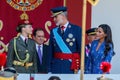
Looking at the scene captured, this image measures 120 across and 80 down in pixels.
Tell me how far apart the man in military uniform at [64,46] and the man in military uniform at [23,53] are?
0.43m

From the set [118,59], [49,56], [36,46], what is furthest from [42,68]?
[118,59]

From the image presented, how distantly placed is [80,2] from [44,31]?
71 cm

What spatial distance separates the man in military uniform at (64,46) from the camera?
7.07 metres

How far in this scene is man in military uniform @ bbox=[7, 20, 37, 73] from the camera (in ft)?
24.2

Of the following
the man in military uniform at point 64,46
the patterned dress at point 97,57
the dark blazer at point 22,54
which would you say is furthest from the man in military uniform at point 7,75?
the dark blazer at point 22,54

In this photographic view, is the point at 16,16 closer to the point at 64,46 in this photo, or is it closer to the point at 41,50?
the point at 41,50

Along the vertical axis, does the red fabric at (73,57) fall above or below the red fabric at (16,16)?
below

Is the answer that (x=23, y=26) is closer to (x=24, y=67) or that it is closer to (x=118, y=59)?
(x=24, y=67)

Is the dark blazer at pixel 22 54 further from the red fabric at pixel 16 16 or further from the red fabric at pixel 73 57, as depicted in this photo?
the red fabric at pixel 16 16

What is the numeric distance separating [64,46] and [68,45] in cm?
5

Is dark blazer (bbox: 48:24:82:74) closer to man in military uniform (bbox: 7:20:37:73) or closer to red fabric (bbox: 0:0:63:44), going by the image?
man in military uniform (bbox: 7:20:37:73)

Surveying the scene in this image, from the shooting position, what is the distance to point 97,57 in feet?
22.8

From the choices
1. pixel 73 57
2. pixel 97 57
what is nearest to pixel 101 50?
pixel 97 57

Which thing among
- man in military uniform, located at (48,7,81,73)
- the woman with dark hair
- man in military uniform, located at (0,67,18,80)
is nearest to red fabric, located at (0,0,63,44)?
man in military uniform, located at (48,7,81,73)
